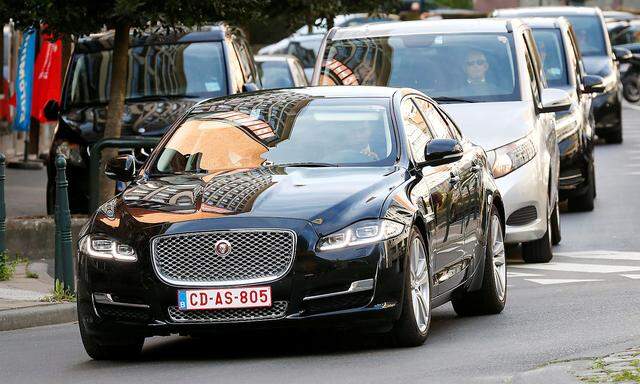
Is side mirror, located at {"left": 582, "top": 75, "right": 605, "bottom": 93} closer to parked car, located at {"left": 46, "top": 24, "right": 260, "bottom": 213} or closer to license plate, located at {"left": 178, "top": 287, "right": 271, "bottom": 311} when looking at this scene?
parked car, located at {"left": 46, "top": 24, "right": 260, "bottom": 213}

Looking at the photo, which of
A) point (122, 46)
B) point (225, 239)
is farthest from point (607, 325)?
point (122, 46)

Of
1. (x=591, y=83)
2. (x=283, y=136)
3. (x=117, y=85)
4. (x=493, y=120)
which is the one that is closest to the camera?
(x=283, y=136)

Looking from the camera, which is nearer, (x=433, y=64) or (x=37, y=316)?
(x=37, y=316)

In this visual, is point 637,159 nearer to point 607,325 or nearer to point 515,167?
point 515,167

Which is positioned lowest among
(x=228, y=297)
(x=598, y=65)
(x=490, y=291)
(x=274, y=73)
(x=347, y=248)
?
(x=274, y=73)

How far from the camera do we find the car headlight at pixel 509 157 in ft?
48.8

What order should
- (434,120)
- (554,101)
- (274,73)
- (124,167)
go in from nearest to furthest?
(124,167)
(434,120)
(554,101)
(274,73)

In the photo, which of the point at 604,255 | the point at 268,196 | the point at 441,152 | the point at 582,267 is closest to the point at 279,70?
the point at 604,255

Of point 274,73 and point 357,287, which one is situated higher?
point 357,287

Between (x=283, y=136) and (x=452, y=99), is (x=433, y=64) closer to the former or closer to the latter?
(x=452, y=99)

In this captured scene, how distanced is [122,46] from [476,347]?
8932 millimetres

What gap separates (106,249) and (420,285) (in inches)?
66.8

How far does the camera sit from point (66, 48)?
28.9 metres

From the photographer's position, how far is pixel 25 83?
28.0m
